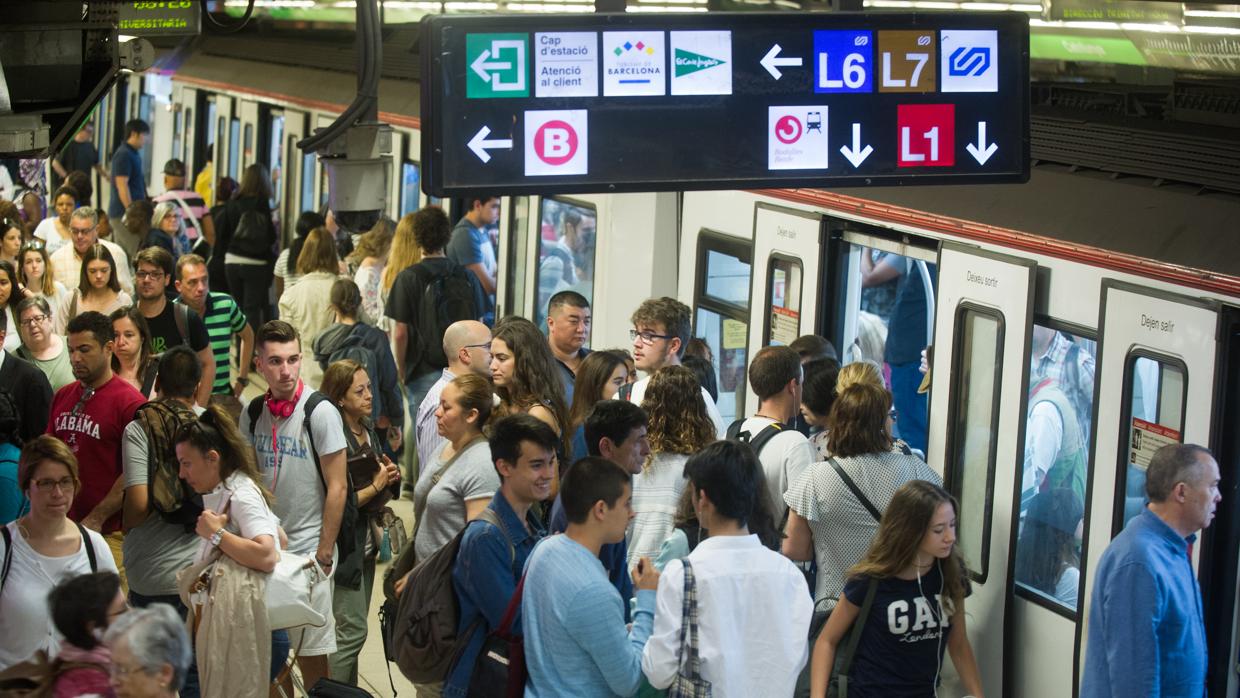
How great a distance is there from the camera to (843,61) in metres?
5.30

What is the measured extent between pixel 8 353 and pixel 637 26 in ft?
11.1

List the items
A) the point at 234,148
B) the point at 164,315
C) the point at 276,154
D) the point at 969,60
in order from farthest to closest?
the point at 234,148
the point at 276,154
the point at 164,315
the point at 969,60

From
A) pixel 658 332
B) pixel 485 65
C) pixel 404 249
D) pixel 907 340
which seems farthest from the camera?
pixel 404 249

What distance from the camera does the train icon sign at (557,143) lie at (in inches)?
199

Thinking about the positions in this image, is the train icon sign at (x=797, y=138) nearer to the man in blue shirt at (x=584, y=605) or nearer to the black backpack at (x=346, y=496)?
the man in blue shirt at (x=584, y=605)

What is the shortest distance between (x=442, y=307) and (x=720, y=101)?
439 centimetres

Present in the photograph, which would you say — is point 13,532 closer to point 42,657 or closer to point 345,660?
point 42,657

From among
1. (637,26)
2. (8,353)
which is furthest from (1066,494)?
(8,353)

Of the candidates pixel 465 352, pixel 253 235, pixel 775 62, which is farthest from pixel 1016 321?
pixel 253 235

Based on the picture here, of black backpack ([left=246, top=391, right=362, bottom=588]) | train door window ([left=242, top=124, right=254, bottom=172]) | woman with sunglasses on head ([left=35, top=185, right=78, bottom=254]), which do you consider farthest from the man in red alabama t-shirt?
train door window ([left=242, top=124, right=254, bottom=172])

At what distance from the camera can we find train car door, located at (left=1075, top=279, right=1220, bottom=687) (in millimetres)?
5520

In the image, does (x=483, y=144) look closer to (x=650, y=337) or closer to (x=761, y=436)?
(x=761, y=436)

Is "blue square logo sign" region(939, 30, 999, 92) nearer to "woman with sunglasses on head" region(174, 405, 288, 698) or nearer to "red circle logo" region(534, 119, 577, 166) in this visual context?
"red circle logo" region(534, 119, 577, 166)

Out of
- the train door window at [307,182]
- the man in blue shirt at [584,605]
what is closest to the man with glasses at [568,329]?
the man in blue shirt at [584,605]
